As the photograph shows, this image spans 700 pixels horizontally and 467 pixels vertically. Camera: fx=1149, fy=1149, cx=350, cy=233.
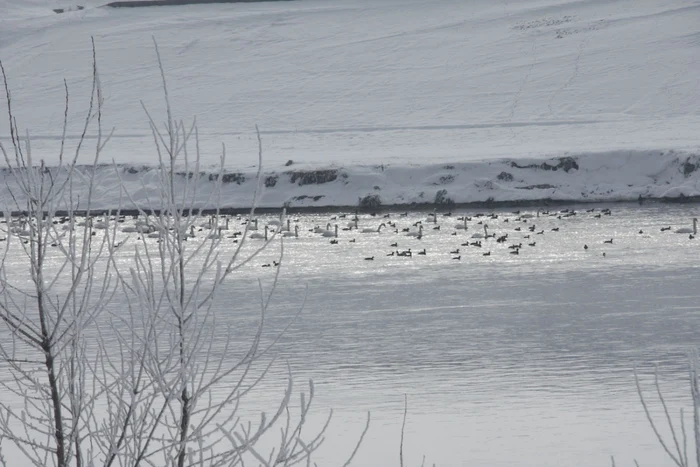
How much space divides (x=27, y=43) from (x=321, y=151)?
1266 inches

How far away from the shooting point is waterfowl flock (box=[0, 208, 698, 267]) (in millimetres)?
24453

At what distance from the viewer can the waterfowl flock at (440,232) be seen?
24453 millimetres

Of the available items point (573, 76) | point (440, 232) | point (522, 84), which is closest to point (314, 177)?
point (440, 232)

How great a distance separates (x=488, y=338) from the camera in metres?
15.0

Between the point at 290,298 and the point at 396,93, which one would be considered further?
the point at 396,93

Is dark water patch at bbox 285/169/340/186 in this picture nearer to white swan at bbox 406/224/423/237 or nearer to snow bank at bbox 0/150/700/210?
snow bank at bbox 0/150/700/210

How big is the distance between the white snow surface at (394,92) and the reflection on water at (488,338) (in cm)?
1335

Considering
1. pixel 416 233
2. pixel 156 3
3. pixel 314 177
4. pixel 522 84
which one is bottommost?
pixel 416 233

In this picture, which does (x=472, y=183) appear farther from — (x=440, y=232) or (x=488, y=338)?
(x=488, y=338)

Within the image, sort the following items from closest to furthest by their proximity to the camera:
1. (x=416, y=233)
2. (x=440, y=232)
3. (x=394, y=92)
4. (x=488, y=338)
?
(x=488, y=338) < (x=416, y=233) < (x=440, y=232) < (x=394, y=92)

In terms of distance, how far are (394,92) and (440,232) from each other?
28.2 m

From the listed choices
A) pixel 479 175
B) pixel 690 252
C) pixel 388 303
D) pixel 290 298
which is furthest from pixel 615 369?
pixel 479 175

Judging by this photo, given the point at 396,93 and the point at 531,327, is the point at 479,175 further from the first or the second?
the point at 531,327

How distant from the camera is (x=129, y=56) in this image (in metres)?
66.2
